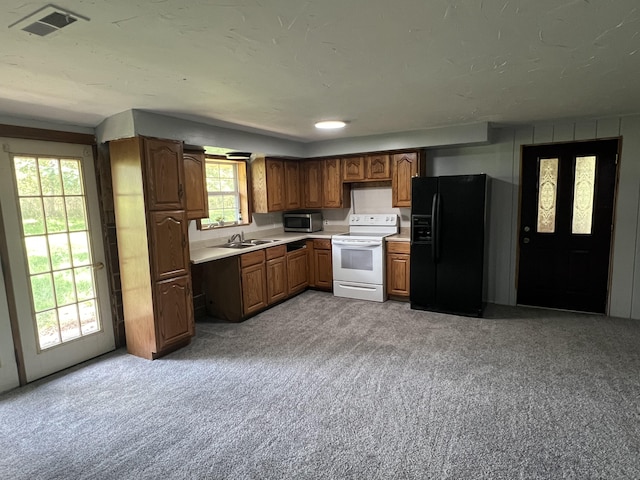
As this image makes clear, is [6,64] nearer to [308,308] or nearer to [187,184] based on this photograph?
[187,184]

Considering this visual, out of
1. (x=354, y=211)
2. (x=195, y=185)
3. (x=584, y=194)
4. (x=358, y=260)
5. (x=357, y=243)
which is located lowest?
(x=358, y=260)

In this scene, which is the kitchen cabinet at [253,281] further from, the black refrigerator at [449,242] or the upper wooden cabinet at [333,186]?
the black refrigerator at [449,242]

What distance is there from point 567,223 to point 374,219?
2401 millimetres

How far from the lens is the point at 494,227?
15.4 ft

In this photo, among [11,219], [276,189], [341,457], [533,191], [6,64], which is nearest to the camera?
[6,64]

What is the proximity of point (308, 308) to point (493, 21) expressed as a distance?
12.4 ft

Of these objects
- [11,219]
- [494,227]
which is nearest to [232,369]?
[11,219]

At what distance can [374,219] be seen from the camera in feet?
17.6

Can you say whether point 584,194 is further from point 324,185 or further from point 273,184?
point 273,184

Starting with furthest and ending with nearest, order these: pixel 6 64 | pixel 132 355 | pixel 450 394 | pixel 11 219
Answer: pixel 132 355 → pixel 11 219 → pixel 450 394 → pixel 6 64

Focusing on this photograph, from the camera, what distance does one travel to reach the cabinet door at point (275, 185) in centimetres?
507

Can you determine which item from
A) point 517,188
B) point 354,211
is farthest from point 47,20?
point 517,188

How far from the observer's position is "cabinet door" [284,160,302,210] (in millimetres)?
5402

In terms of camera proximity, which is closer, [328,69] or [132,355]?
[328,69]
